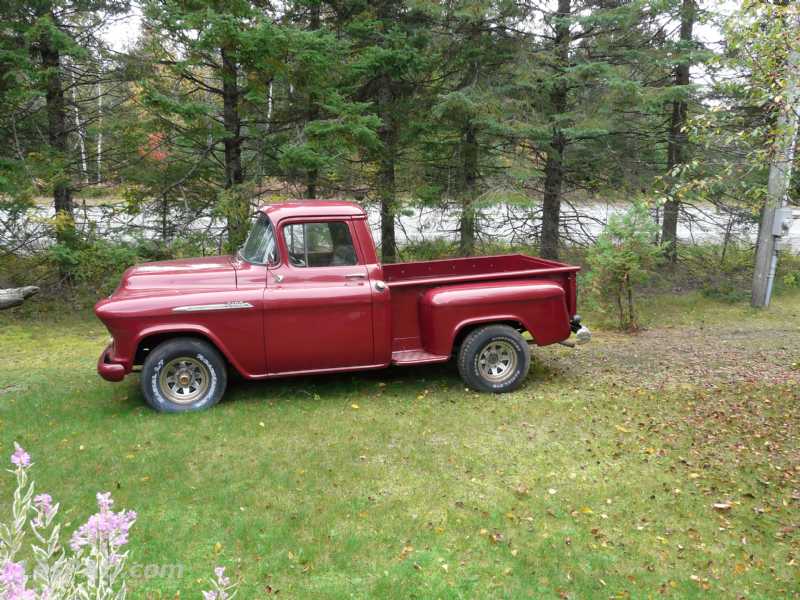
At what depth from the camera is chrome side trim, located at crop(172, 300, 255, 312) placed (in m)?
6.08

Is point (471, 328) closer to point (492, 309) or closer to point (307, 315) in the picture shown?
point (492, 309)

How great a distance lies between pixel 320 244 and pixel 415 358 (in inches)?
61.4

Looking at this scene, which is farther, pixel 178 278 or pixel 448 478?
pixel 178 278

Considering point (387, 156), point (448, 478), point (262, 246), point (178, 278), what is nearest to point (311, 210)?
point (262, 246)

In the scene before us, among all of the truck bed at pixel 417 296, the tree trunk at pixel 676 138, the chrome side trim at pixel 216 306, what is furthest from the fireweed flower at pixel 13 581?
the tree trunk at pixel 676 138

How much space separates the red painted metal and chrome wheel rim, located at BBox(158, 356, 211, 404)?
0.29 metres

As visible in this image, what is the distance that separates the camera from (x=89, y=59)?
1134 cm

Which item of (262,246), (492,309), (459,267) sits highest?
(262,246)

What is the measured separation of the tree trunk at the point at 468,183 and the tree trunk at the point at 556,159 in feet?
5.01

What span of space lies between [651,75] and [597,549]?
11.5 metres

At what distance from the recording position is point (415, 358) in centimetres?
676

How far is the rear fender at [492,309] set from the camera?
6621mm

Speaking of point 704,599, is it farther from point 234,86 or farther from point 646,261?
point 234,86

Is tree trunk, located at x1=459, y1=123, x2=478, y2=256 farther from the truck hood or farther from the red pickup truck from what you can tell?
the truck hood
